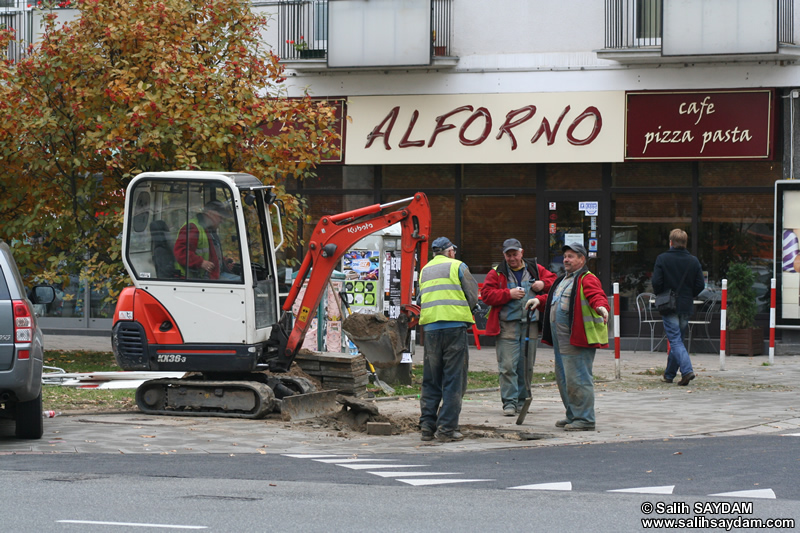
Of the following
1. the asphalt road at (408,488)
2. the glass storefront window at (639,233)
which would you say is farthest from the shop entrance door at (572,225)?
the asphalt road at (408,488)

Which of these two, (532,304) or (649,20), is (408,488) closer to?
(532,304)

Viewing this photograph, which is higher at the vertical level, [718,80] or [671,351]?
[718,80]

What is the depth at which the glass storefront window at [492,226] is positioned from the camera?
2222 cm

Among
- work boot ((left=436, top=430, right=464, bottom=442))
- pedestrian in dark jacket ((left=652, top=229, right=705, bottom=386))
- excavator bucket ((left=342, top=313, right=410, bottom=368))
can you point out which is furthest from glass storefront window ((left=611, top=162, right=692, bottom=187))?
work boot ((left=436, top=430, right=464, bottom=442))

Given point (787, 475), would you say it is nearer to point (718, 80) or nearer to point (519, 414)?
point (519, 414)

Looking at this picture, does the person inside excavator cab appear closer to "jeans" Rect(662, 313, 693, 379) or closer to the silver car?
the silver car

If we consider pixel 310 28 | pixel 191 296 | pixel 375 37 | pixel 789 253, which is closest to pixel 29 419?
pixel 191 296

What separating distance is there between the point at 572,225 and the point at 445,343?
11.7 metres

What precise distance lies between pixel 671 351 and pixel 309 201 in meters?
9.57

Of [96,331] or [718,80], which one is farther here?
[96,331]

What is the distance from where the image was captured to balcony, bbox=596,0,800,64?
66.5 ft

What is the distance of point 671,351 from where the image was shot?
15664 millimetres

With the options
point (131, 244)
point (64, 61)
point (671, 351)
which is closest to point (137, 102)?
point (64, 61)

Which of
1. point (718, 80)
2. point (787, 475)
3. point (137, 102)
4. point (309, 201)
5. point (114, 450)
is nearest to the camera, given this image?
point (787, 475)
